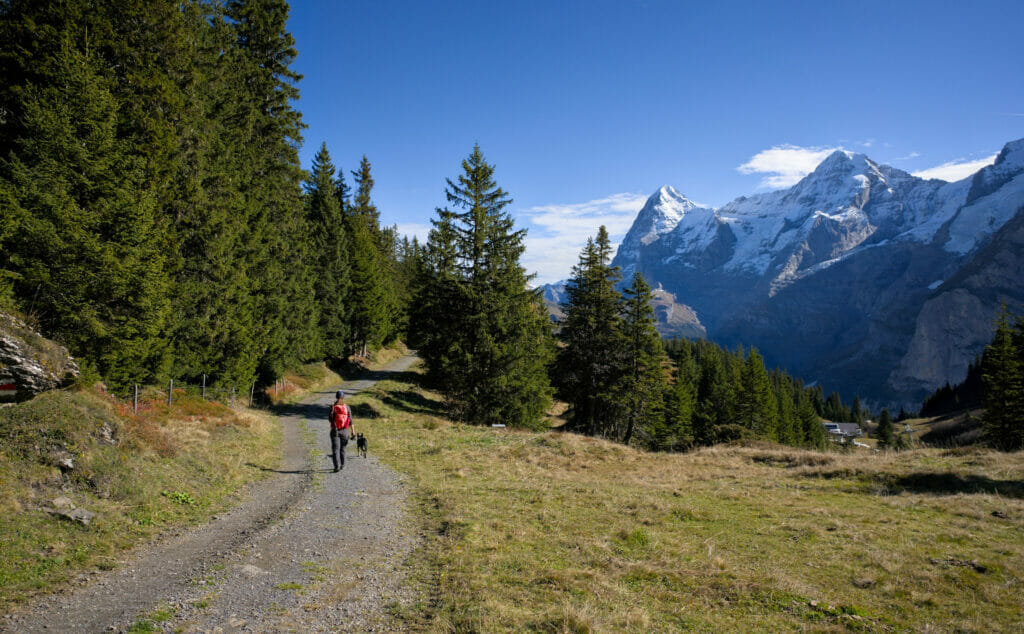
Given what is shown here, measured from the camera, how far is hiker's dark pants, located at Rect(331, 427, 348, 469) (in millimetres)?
14656

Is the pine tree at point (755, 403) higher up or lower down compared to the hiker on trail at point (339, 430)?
lower down

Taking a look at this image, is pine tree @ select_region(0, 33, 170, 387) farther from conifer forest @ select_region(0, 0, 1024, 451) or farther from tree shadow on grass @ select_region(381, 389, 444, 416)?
tree shadow on grass @ select_region(381, 389, 444, 416)

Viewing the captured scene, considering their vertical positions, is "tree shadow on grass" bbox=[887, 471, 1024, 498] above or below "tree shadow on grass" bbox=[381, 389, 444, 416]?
below

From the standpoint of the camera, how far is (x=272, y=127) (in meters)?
25.8

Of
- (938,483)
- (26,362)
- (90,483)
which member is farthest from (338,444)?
(938,483)

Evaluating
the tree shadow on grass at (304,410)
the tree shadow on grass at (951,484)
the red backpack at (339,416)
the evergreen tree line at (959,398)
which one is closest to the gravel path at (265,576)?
the red backpack at (339,416)

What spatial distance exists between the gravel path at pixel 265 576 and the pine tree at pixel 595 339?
24.4m

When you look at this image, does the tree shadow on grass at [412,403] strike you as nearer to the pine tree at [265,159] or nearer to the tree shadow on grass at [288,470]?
the pine tree at [265,159]

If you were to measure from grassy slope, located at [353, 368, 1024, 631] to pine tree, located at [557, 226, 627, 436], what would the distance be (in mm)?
16066

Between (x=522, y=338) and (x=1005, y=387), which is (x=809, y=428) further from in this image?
(x=522, y=338)

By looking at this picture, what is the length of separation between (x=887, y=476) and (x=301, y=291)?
3083 centimetres

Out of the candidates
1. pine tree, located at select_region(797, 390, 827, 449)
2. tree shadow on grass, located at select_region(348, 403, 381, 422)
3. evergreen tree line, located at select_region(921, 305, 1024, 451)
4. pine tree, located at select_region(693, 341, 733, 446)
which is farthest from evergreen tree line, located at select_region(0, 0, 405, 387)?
pine tree, located at select_region(797, 390, 827, 449)

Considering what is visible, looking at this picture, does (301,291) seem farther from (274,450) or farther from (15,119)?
(15,119)

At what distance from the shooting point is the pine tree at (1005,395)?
36438 millimetres
